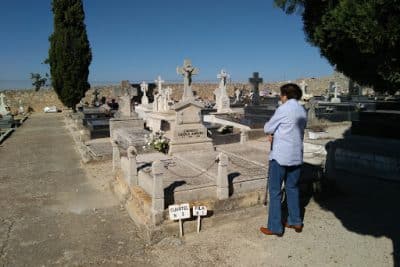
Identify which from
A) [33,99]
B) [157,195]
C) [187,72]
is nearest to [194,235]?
[157,195]

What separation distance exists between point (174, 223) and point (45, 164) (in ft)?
20.9

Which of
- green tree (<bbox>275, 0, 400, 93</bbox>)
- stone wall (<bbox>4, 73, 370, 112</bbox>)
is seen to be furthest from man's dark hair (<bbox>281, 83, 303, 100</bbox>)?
stone wall (<bbox>4, 73, 370, 112</bbox>)

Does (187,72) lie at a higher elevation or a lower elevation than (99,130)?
higher

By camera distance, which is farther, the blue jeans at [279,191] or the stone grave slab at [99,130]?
the stone grave slab at [99,130]

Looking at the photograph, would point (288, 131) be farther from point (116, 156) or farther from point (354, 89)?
point (354, 89)

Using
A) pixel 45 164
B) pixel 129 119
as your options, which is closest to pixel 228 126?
pixel 129 119

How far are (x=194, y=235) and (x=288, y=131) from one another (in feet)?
6.26

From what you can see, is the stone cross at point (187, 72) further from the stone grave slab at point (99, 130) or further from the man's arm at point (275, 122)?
the man's arm at point (275, 122)

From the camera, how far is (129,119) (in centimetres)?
1273

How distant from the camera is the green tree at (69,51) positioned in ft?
67.3

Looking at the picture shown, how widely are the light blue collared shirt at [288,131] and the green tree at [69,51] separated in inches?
793

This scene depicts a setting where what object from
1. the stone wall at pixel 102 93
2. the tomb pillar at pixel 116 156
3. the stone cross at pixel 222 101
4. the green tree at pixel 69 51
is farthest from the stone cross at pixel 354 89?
the tomb pillar at pixel 116 156

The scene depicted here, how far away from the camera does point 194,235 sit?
170 inches

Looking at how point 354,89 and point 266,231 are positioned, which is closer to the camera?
point 266,231
